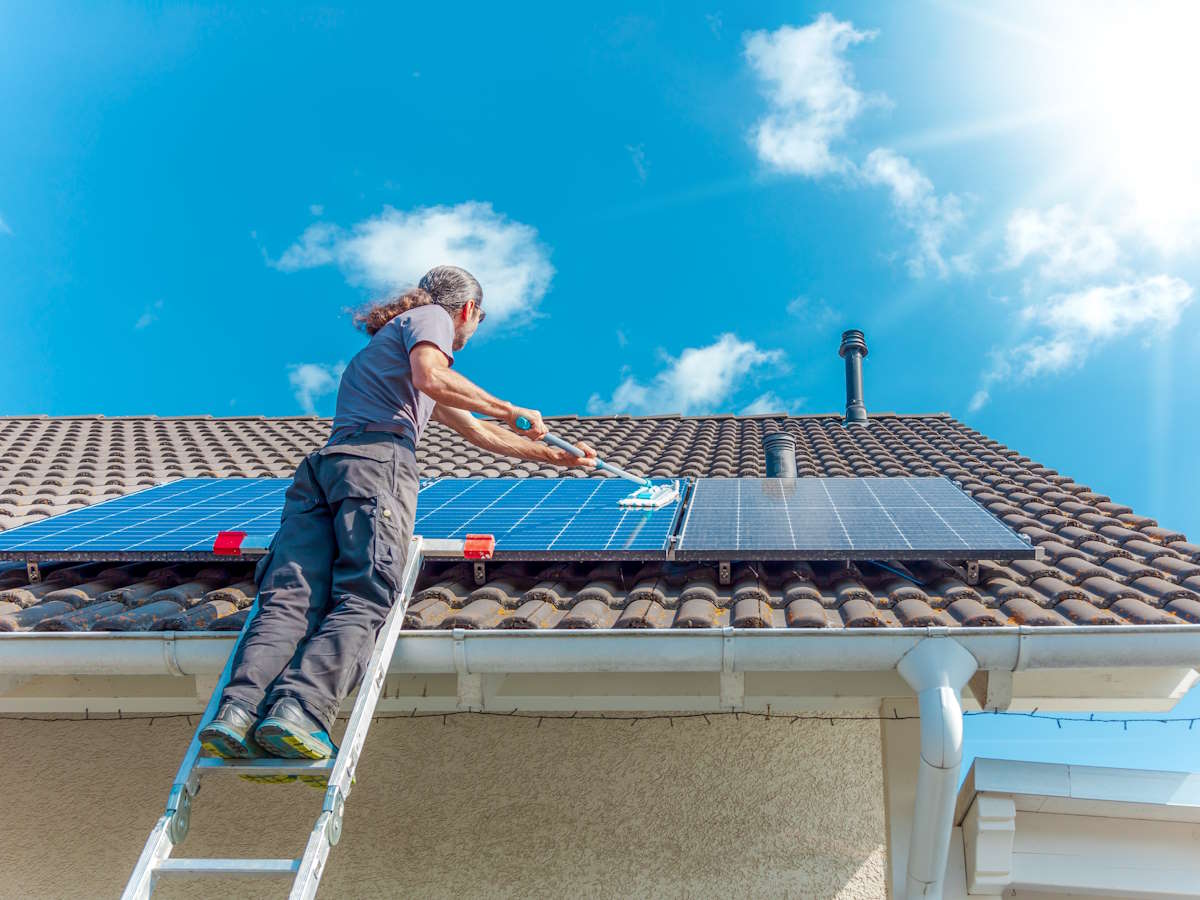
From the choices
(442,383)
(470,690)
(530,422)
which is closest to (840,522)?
(530,422)

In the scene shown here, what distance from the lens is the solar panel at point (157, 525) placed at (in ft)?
13.9

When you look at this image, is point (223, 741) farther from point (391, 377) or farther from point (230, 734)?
point (391, 377)

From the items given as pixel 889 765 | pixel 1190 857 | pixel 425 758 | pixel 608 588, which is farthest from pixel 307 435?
pixel 1190 857

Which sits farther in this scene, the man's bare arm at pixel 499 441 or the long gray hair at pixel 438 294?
the long gray hair at pixel 438 294

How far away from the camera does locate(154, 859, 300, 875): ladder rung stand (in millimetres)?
2395

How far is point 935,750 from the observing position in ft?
9.56

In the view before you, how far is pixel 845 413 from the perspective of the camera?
10031 millimetres

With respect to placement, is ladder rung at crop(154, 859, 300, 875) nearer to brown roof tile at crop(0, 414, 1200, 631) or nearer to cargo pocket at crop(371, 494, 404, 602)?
cargo pocket at crop(371, 494, 404, 602)

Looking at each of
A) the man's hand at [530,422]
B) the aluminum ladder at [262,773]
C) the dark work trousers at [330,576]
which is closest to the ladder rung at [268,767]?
the aluminum ladder at [262,773]

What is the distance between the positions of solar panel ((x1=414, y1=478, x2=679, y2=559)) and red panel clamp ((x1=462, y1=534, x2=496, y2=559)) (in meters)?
0.08

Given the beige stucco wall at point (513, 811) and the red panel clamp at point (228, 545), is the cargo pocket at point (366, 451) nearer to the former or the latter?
the red panel clamp at point (228, 545)

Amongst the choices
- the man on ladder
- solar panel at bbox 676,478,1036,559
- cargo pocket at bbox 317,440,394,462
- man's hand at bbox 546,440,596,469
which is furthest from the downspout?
cargo pocket at bbox 317,440,394,462

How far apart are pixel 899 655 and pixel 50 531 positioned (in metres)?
4.46

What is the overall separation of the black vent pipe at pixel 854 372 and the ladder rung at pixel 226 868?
27.5 feet
